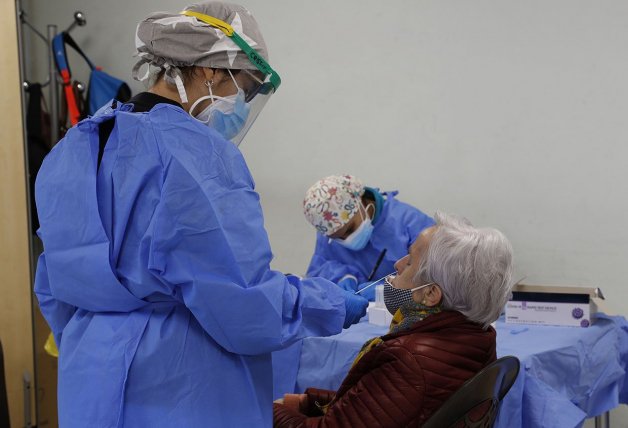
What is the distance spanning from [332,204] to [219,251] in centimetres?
171

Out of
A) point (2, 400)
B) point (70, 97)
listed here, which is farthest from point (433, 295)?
point (70, 97)

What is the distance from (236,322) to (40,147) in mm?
3236

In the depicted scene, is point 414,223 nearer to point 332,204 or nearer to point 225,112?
point 332,204

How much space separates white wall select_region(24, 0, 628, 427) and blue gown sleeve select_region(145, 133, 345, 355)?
7.32 ft

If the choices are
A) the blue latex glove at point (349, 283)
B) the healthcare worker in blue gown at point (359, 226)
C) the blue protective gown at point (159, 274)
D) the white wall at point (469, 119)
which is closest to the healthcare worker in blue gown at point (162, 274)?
the blue protective gown at point (159, 274)

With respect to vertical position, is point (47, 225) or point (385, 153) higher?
point (47, 225)

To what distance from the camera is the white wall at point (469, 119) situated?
3.19 m

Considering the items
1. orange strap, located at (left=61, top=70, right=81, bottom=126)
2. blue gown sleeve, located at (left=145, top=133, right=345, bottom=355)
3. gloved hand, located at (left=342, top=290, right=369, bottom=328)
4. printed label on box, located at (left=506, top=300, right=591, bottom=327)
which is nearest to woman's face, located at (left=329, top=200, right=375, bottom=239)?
printed label on box, located at (left=506, top=300, right=591, bottom=327)

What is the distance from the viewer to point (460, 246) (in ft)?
5.50

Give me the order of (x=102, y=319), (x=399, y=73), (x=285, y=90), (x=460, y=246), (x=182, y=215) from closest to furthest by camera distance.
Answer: (x=182, y=215) → (x=102, y=319) → (x=460, y=246) → (x=399, y=73) → (x=285, y=90)

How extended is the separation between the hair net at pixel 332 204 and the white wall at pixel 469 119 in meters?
0.71

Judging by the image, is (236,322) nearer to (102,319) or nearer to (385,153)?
(102,319)

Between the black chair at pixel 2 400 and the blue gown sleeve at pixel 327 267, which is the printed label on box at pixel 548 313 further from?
the black chair at pixel 2 400

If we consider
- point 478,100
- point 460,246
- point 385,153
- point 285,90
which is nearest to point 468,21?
point 478,100
